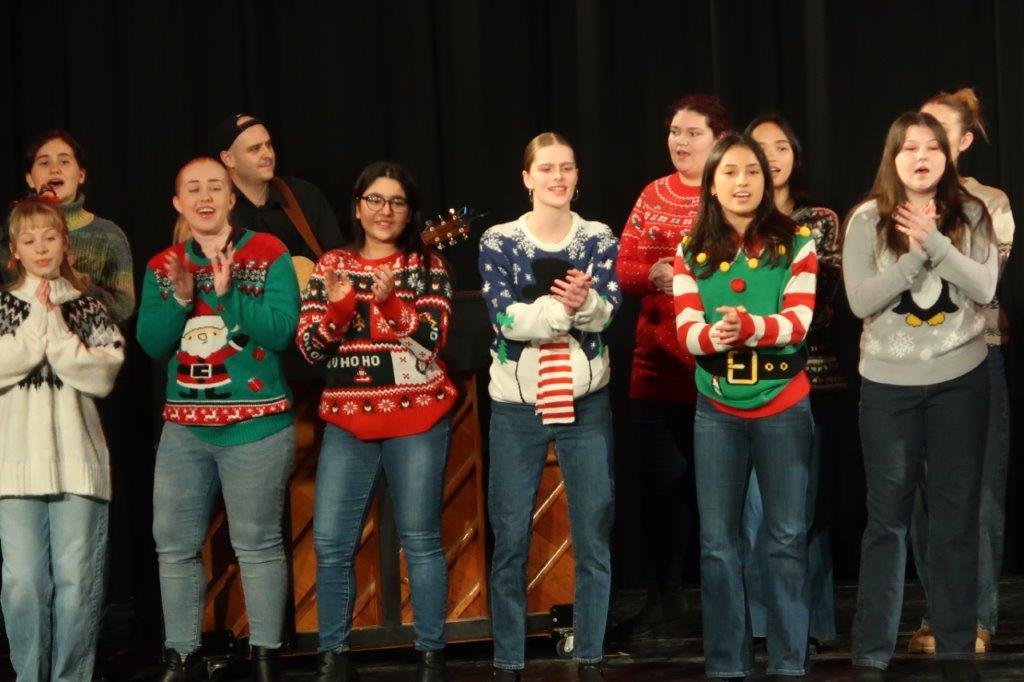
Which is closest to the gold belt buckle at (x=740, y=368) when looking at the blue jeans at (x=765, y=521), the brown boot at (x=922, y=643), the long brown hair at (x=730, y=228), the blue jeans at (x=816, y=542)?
the blue jeans at (x=765, y=521)

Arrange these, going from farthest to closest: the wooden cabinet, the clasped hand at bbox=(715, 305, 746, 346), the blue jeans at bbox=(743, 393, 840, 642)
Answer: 1. the wooden cabinet
2. the blue jeans at bbox=(743, 393, 840, 642)
3. the clasped hand at bbox=(715, 305, 746, 346)

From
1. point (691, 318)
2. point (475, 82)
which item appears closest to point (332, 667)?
point (691, 318)

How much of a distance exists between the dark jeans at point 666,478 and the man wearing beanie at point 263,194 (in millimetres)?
1227

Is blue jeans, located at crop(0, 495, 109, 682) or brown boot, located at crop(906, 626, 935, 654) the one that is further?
brown boot, located at crop(906, 626, 935, 654)

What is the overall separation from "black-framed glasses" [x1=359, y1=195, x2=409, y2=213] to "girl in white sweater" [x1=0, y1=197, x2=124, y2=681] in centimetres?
84

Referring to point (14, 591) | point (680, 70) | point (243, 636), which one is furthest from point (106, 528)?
point (680, 70)

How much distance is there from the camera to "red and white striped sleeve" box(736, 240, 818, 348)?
12.1 feet

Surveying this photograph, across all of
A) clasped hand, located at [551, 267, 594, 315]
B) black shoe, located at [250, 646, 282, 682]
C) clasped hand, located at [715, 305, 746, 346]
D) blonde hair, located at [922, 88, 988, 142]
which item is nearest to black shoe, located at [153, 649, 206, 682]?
black shoe, located at [250, 646, 282, 682]

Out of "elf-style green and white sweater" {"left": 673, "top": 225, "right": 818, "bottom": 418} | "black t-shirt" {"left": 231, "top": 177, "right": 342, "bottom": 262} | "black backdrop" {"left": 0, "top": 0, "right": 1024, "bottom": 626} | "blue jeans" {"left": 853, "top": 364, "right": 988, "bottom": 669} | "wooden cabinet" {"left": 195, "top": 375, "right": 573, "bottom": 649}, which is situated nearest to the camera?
"elf-style green and white sweater" {"left": 673, "top": 225, "right": 818, "bottom": 418}

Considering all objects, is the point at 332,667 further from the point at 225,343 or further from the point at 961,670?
the point at 961,670

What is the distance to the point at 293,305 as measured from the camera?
13.4 feet

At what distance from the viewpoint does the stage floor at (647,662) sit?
4.14 m

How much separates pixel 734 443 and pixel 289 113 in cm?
245

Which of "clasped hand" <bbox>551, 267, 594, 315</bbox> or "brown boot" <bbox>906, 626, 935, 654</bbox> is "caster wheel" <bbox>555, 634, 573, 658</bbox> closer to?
"brown boot" <bbox>906, 626, 935, 654</bbox>
